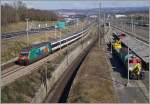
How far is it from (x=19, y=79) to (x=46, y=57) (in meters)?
21.1

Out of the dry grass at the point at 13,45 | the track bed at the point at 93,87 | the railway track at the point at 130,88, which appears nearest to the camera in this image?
the railway track at the point at 130,88

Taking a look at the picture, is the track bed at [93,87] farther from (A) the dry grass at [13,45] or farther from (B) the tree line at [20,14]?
(B) the tree line at [20,14]

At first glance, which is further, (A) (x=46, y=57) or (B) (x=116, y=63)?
(A) (x=46, y=57)

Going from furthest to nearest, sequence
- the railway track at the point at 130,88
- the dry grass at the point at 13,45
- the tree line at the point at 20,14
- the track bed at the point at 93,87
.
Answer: the tree line at the point at 20,14, the dry grass at the point at 13,45, the track bed at the point at 93,87, the railway track at the point at 130,88

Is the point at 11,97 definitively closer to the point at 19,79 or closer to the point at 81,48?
the point at 19,79

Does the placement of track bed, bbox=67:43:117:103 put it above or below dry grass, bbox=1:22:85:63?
below

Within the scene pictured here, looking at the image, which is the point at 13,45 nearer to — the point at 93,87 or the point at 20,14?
the point at 93,87

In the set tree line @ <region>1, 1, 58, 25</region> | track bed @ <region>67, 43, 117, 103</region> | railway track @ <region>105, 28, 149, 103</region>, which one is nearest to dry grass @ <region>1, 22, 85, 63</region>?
track bed @ <region>67, 43, 117, 103</region>

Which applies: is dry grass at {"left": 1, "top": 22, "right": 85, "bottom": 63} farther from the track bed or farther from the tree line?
the tree line

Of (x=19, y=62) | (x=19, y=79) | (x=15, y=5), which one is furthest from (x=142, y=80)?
(x=15, y=5)

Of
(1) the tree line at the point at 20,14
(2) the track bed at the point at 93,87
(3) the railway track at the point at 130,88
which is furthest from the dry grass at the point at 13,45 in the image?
(1) the tree line at the point at 20,14

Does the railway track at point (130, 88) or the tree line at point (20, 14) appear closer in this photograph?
the railway track at point (130, 88)

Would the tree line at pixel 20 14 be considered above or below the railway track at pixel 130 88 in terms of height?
above

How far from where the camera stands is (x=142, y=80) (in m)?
42.4
